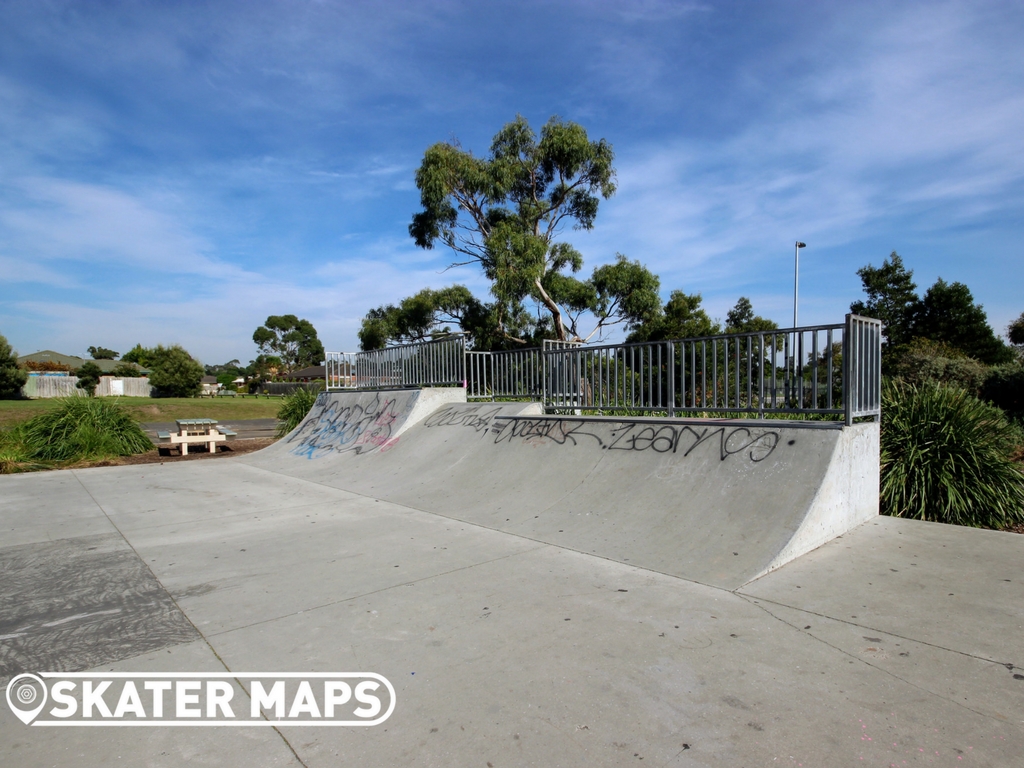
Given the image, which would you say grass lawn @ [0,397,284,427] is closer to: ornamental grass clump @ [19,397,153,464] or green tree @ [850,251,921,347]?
ornamental grass clump @ [19,397,153,464]

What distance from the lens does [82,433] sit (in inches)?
495

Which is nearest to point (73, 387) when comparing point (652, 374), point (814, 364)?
point (652, 374)

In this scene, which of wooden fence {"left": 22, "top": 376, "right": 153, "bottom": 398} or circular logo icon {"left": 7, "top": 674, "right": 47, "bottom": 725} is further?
wooden fence {"left": 22, "top": 376, "right": 153, "bottom": 398}

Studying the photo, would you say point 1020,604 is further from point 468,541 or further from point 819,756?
point 468,541

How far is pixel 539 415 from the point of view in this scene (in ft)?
28.8

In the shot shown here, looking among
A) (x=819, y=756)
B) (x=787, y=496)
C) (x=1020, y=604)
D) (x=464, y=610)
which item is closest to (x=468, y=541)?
(x=464, y=610)

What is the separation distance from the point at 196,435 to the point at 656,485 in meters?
11.8

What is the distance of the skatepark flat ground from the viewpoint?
2.33 meters

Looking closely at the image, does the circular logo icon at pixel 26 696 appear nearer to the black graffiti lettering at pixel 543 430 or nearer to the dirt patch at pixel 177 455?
A: the black graffiti lettering at pixel 543 430

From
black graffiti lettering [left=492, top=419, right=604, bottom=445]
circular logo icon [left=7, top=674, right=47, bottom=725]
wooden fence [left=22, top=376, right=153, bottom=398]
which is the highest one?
wooden fence [left=22, top=376, right=153, bottom=398]

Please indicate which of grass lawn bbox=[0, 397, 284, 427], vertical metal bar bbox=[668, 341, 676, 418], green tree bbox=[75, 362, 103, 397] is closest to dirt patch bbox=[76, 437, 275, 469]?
vertical metal bar bbox=[668, 341, 676, 418]

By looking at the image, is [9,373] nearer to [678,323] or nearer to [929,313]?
[678,323]

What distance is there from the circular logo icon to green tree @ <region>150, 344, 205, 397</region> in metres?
48.7

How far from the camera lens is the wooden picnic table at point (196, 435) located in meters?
13.2
